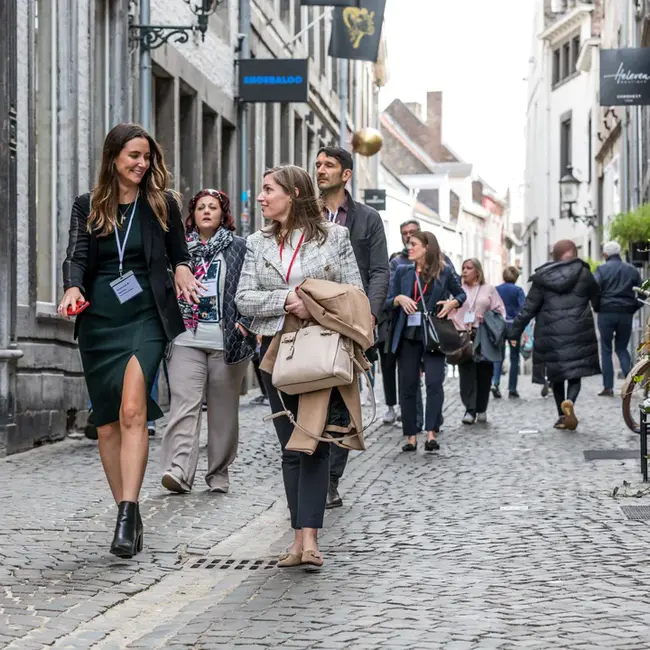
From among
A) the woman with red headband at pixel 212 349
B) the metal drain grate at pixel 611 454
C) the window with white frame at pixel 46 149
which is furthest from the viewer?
the window with white frame at pixel 46 149

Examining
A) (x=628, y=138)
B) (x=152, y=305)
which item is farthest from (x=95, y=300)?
(x=628, y=138)

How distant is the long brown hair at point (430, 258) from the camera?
12398mm

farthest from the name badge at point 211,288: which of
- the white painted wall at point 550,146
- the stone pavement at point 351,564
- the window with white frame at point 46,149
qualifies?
the white painted wall at point 550,146

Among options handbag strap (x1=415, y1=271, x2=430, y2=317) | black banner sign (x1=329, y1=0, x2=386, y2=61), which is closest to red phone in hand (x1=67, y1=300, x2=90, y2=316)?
handbag strap (x1=415, y1=271, x2=430, y2=317)

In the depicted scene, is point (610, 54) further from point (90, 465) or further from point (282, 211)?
point (282, 211)

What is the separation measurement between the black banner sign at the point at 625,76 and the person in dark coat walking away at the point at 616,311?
4.68 metres

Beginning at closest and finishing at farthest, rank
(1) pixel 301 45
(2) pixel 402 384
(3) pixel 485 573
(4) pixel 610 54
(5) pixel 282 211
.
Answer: (3) pixel 485 573 → (5) pixel 282 211 → (2) pixel 402 384 → (4) pixel 610 54 → (1) pixel 301 45

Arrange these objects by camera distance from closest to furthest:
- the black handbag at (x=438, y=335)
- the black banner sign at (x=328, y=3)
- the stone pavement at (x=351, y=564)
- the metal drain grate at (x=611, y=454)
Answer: the stone pavement at (x=351, y=564) < the metal drain grate at (x=611, y=454) < the black handbag at (x=438, y=335) < the black banner sign at (x=328, y=3)

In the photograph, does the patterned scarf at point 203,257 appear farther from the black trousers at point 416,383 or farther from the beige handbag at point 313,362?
the black trousers at point 416,383

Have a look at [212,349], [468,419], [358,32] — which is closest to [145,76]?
[468,419]

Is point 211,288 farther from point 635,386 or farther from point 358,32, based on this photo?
point 358,32

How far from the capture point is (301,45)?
1203 inches

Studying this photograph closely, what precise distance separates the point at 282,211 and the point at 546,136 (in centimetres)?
5038

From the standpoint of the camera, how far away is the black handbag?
1205cm
